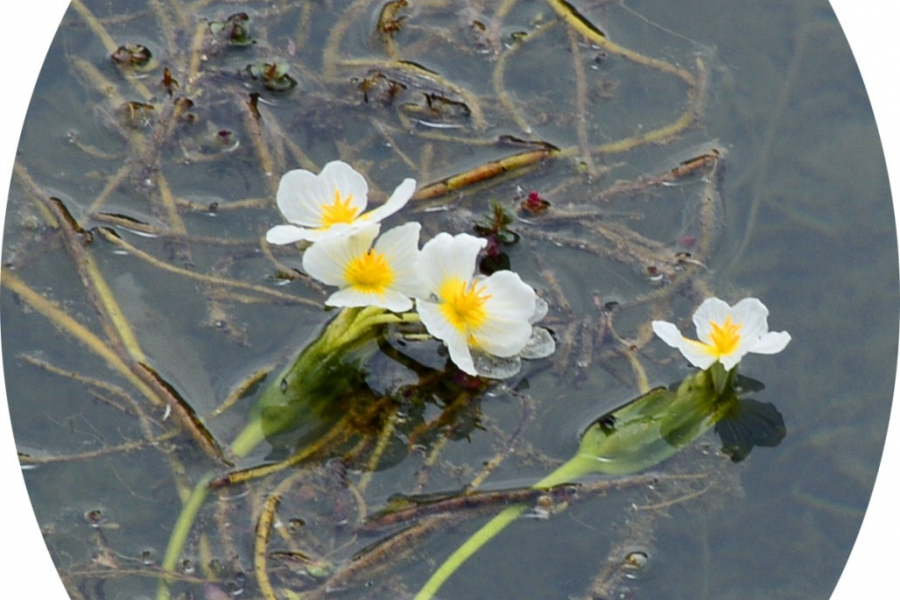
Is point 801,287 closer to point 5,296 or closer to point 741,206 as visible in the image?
point 741,206

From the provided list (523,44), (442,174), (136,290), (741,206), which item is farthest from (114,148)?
(741,206)

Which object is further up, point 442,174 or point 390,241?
point 442,174

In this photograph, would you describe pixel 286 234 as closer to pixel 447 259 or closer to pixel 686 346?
pixel 447 259

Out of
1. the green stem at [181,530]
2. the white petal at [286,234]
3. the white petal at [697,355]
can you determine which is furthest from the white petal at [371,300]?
the white petal at [697,355]

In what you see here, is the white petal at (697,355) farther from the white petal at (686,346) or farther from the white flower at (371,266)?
the white flower at (371,266)

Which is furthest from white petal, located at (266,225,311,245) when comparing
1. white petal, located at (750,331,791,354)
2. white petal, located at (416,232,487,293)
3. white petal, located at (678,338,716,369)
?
white petal, located at (750,331,791,354)

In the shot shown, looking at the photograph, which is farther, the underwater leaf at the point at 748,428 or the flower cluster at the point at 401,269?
the underwater leaf at the point at 748,428
